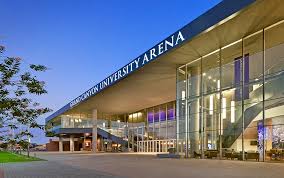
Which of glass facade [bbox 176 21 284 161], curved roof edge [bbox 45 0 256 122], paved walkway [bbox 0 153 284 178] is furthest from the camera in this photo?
glass facade [bbox 176 21 284 161]

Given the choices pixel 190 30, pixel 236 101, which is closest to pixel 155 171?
pixel 190 30

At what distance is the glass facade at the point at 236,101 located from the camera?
2378cm

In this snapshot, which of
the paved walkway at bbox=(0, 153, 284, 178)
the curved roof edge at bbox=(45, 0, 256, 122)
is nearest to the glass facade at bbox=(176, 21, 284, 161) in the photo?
the paved walkway at bbox=(0, 153, 284, 178)

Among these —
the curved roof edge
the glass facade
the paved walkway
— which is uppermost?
the curved roof edge

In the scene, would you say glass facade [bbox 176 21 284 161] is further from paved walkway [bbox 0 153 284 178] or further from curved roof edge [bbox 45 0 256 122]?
curved roof edge [bbox 45 0 256 122]

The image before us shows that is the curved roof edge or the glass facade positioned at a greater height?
the curved roof edge

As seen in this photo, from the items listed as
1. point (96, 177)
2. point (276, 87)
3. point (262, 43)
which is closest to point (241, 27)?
point (262, 43)

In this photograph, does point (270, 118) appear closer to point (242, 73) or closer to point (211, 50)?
point (242, 73)

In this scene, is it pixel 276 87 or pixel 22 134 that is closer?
pixel 22 134

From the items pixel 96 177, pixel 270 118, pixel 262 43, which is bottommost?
pixel 96 177

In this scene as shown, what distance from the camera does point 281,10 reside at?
20.4 meters

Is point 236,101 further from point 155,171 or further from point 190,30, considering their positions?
point 155,171

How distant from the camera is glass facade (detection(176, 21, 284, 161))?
78.0ft

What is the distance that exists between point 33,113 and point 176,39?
2032cm
